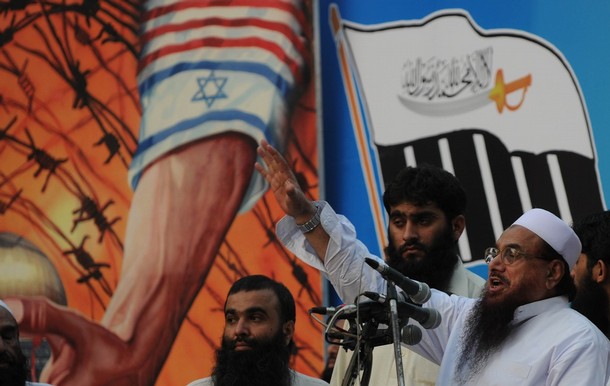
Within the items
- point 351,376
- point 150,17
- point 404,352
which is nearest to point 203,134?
point 150,17

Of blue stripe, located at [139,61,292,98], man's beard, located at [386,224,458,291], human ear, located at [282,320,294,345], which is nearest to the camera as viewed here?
man's beard, located at [386,224,458,291]

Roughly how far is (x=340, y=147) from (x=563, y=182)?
1490 mm

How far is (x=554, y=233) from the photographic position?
13.3 ft

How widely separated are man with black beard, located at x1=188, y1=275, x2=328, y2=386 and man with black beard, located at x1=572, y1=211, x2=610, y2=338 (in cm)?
111

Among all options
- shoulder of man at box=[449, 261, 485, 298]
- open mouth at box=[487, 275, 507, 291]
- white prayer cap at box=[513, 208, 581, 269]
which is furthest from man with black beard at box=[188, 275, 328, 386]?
white prayer cap at box=[513, 208, 581, 269]

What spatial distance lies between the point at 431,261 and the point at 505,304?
25.6 inches

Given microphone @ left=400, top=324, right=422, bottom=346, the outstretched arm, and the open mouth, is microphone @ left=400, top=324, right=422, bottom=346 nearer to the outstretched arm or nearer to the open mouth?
the open mouth

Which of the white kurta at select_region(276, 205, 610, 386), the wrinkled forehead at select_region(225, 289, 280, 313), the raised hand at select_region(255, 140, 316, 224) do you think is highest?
the raised hand at select_region(255, 140, 316, 224)

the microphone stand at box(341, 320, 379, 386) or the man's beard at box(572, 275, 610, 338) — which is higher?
the microphone stand at box(341, 320, 379, 386)

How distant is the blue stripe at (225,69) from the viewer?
7.60 metres

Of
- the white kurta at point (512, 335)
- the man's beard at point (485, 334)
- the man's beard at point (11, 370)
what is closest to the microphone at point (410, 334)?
the white kurta at point (512, 335)

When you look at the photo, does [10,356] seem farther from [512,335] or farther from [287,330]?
[512,335]

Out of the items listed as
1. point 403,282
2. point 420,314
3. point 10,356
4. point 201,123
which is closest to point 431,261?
point 420,314

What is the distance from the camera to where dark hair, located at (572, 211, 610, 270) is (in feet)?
14.9
